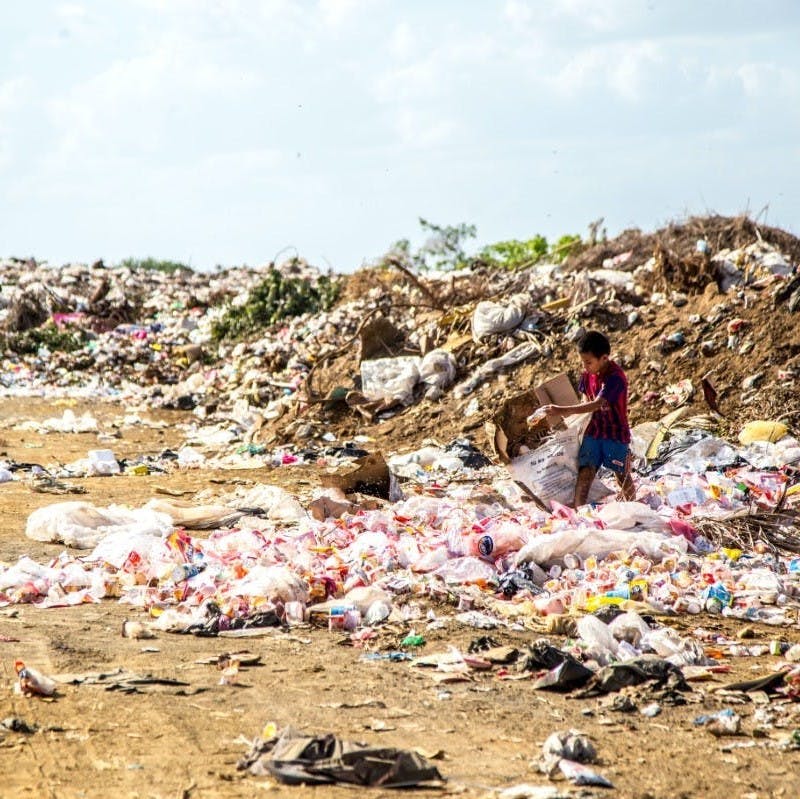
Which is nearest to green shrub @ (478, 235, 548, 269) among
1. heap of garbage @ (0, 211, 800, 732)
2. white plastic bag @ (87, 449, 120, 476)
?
heap of garbage @ (0, 211, 800, 732)

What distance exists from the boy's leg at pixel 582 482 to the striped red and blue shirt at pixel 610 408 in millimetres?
201

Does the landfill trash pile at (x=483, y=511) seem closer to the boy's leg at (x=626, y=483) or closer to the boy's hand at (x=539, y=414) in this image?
the boy's hand at (x=539, y=414)

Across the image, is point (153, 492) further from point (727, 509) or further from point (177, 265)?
point (177, 265)

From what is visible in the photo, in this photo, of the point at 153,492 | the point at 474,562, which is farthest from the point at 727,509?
the point at 153,492

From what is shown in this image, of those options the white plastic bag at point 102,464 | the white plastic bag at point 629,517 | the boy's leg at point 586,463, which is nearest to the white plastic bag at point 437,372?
the white plastic bag at point 102,464

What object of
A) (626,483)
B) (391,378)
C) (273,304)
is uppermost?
(273,304)

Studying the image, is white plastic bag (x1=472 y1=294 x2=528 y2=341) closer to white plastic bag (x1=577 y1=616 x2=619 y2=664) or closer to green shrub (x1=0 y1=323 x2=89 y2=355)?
white plastic bag (x1=577 y1=616 x2=619 y2=664)

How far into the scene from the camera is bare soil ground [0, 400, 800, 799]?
3256 mm

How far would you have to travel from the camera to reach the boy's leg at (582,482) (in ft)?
21.5

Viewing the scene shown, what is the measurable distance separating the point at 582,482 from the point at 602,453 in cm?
20

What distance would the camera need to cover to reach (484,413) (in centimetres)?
1098

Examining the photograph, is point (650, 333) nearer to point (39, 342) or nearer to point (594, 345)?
point (594, 345)

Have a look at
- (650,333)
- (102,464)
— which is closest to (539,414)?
A: (102,464)

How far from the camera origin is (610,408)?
6504 millimetres
